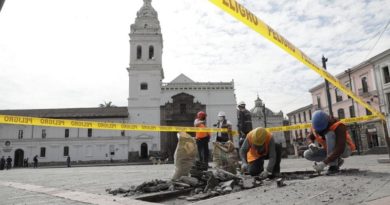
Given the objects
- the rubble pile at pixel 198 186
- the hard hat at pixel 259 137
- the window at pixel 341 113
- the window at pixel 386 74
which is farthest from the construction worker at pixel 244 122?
the window at pixel 341 113

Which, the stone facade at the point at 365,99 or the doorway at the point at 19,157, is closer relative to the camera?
the stone facade at the point at 365,99

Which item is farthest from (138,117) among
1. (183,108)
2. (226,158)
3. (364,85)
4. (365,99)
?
(226,158)

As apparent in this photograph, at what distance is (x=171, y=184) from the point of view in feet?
15.3

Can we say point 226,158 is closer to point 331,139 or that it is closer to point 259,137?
point 259,137

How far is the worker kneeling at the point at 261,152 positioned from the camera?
5.35 metres

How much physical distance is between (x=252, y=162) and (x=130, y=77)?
40.7 m

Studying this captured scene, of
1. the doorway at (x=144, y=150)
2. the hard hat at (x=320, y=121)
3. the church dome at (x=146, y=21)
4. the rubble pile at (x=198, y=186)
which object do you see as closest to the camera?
the rubble pile at (x=198, y=186)

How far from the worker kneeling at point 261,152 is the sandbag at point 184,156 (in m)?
1.12

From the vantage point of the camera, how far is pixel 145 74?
146ft

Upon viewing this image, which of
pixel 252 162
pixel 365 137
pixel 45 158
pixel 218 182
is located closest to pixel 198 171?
pixel 218 182

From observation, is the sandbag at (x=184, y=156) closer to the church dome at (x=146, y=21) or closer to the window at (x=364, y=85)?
the window at (x=364, y=85)

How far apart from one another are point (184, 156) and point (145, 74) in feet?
132

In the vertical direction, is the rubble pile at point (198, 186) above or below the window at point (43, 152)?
below

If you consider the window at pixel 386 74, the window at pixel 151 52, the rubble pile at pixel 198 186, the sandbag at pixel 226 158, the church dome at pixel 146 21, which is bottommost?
the rubble pile at pixel 198 186
